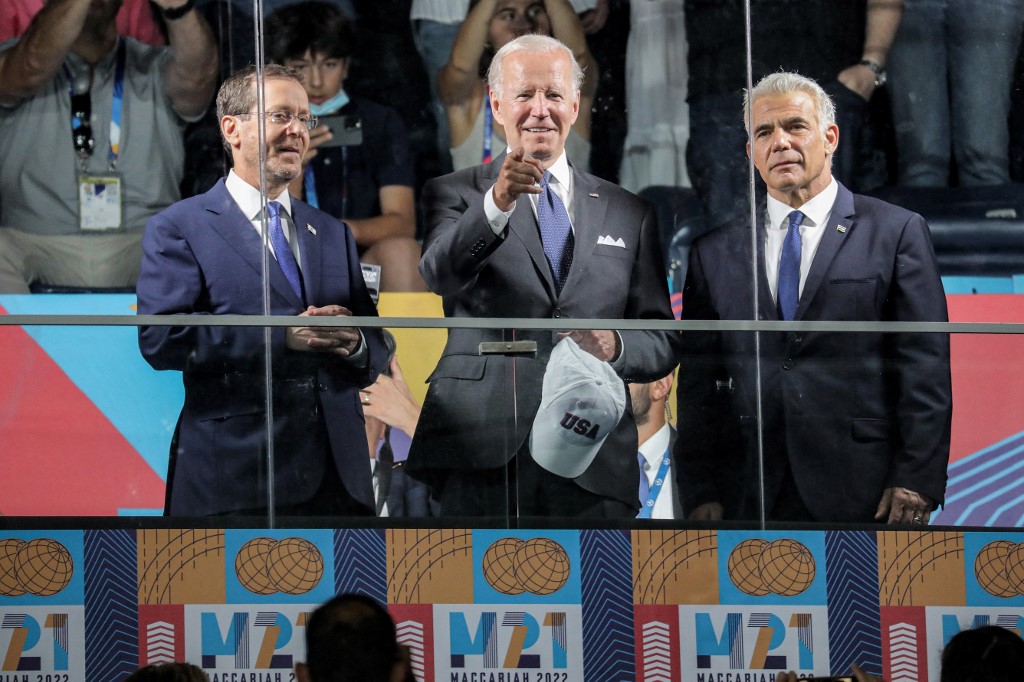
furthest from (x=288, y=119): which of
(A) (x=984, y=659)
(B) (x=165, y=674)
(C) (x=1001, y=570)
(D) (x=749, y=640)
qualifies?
(A) (x=984, y=659)

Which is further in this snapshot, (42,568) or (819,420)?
(819,420)

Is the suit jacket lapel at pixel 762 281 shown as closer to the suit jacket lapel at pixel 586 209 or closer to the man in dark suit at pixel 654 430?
the suit jacket lapel at pixel 586 209

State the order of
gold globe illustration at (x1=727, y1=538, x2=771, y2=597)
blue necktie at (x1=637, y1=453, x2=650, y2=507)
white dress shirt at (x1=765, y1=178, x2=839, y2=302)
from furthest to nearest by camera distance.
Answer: white dress shirt at (x1=765, y1=178, x2=839, y2=302), blue necktie at (x1=637, y1=453, x2=650, y2=507), gold globe illustration at (x1=727, y1=538, x2=771, y2=597)

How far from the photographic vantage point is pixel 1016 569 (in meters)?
4.46

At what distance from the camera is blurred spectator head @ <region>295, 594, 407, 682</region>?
228 cm

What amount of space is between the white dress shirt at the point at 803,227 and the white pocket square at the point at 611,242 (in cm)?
55

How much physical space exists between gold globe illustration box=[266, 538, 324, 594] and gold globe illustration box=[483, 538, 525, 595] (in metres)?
0.53

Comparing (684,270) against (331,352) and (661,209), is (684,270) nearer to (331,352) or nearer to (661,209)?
(661,209)

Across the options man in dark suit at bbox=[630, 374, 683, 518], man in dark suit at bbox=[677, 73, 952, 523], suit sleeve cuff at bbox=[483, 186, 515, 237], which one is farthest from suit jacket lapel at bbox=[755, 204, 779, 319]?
suit sleeve cuff at bbox=[483, 186, 515, 237]

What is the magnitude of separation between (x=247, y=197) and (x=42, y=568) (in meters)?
1.53

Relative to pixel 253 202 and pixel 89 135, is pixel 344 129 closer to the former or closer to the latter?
pixel 253 202

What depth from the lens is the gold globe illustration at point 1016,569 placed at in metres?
4.45

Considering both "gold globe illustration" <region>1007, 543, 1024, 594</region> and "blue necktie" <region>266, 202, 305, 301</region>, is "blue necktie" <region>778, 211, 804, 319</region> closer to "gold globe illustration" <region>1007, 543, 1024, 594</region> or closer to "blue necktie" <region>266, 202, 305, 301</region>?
"gold globe illustration" <region>1007, 543, 1024, 594</region>

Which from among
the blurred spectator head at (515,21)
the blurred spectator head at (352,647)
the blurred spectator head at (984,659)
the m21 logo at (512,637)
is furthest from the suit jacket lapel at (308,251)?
the blurred spectator head at (984,659)
